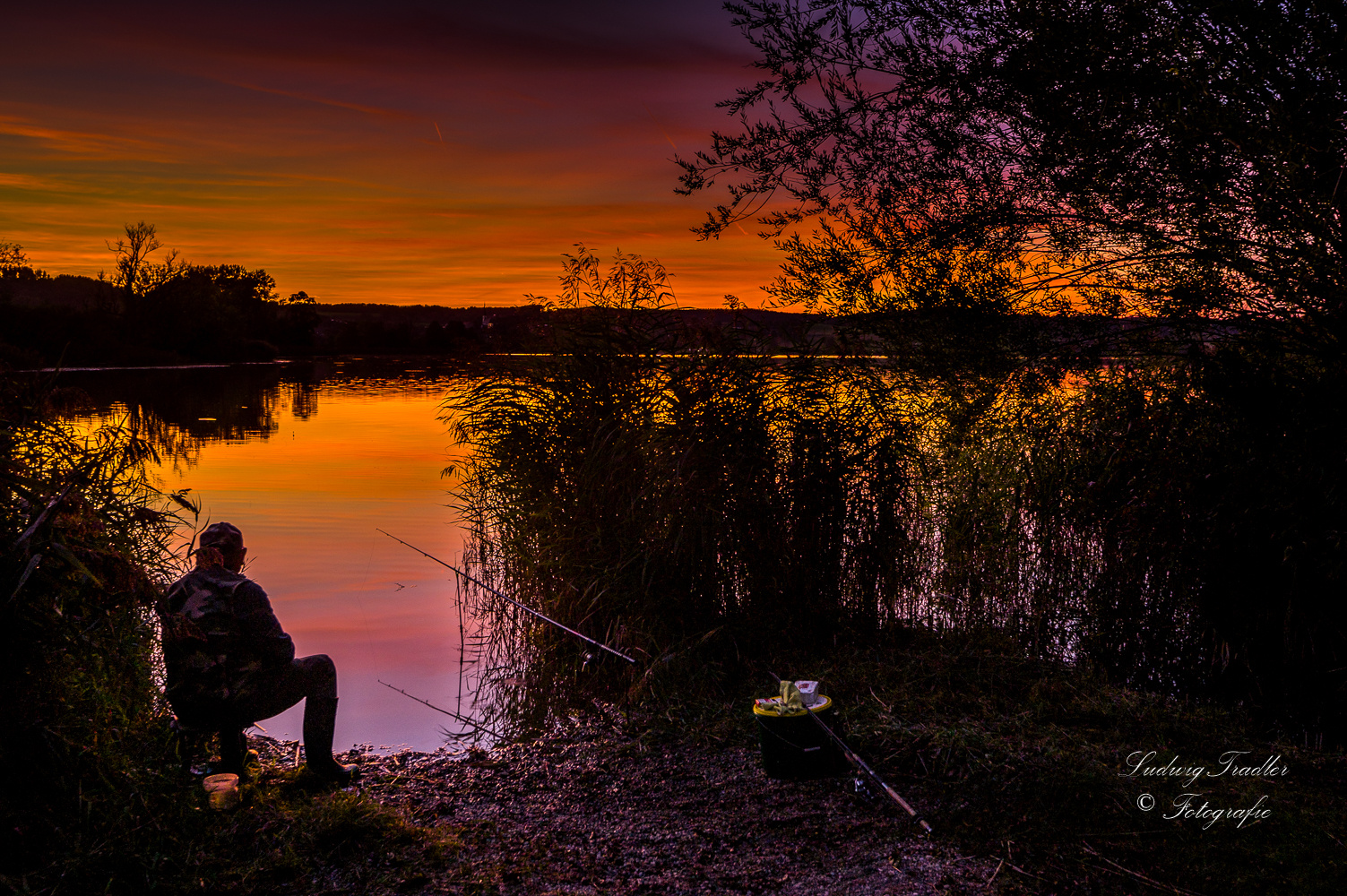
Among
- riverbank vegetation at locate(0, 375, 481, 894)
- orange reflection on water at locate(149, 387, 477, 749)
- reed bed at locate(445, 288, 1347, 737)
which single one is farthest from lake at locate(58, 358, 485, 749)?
reed bed at locate(445, 288, 1347, 737)

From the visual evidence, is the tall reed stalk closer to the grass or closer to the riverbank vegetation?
the grass

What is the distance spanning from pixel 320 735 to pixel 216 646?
2.58 ft

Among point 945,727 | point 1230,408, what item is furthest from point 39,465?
point 1230,408

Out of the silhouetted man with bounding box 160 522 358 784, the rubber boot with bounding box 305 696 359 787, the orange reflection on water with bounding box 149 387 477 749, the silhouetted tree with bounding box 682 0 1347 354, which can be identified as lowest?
the orange reflection on water with bounding box 149 387 477 749

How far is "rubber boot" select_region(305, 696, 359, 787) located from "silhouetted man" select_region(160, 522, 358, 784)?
163 millimetres

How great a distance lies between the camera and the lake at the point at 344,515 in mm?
8711

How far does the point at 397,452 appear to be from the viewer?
27.9m

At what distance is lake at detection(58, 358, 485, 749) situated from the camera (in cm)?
871

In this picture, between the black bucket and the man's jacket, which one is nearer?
the man's jacket

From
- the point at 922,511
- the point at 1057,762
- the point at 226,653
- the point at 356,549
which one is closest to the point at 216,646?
the point at 226,653

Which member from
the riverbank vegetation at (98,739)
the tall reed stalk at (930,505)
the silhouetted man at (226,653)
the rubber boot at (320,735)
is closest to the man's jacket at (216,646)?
the silhouetted man at (226,653)

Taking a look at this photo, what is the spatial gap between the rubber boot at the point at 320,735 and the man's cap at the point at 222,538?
3.04 ft

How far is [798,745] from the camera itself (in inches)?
192

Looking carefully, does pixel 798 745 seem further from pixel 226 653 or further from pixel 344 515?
pixel 344 515
